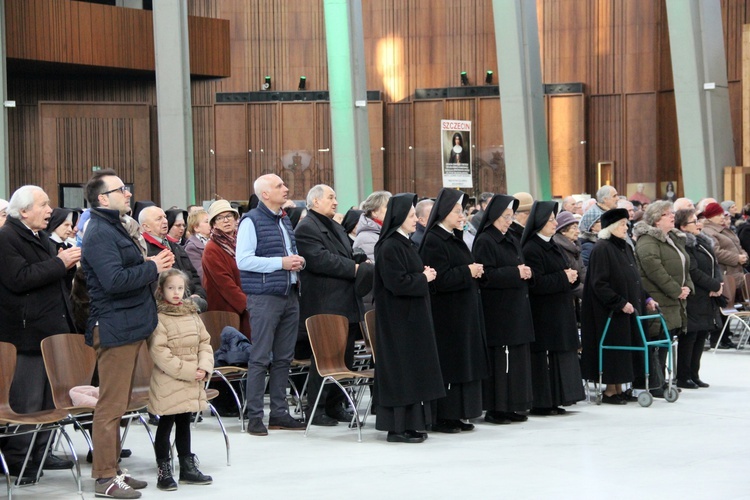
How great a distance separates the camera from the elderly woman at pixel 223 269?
338 inches

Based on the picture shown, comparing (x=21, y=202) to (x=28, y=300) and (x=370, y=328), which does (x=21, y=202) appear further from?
(x=370, y=328)

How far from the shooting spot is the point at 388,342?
7344mm

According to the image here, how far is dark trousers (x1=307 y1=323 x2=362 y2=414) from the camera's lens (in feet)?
25.9

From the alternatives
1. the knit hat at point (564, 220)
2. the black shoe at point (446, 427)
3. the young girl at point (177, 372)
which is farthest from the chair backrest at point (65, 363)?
the knit hat at point (564, 220)

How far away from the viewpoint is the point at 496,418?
320 inches

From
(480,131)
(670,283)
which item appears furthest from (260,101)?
(670,283)

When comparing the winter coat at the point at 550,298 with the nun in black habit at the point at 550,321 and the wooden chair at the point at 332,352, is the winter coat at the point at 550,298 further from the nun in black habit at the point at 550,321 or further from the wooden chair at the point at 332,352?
the wooden chair at the point at 332,352

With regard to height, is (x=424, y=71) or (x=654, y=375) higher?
(x=424, y=71)

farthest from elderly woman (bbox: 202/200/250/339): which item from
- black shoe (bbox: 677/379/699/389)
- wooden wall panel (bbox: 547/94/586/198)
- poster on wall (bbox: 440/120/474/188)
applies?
wooden wall panel (bbox: 547/94/586/198)

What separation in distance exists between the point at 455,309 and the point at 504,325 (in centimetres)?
53

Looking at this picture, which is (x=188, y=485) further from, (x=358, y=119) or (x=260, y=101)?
(x=260, y=101)

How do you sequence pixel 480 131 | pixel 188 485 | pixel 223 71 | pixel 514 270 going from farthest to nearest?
pixel 480 131
pixel 223 71
pixel 514 270
pixel 188 485

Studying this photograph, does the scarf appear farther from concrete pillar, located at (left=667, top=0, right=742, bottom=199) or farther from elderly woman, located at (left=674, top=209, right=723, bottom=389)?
concrete pillar, located at (left=667, top=0, right=742, bottom=199)

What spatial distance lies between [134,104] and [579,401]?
573 inches
